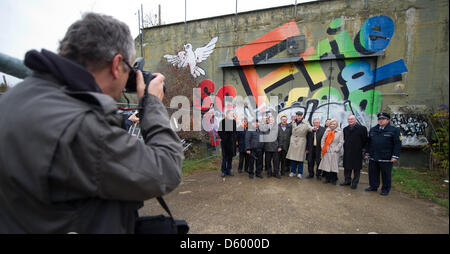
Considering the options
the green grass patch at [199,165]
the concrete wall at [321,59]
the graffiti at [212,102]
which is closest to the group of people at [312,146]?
the green grass patch at [199,165]

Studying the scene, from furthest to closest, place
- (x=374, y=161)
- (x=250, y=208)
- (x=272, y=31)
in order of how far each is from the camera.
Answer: (x=272, y=31) < (x=374, y=161) < (x=250, y=208)

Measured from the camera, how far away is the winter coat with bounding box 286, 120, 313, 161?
615 centimetres

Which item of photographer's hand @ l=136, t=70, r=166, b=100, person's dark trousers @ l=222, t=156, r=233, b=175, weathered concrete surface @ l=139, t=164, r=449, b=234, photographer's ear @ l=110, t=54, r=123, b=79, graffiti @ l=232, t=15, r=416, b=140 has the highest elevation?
graffiti @ l=232, t=15, r=416, b=140

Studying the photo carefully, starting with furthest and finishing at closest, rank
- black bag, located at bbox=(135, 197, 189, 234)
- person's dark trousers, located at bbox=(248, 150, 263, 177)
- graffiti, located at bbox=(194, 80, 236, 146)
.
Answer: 1. graffiti, located at bbox=(194, 80, 236, 146)
2. person's dark trousers, located at bbox=(248, 150, 263, 177)
3. black bag, located at bbox=(135, 197, 189, 234)

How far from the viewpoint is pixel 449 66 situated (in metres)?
0.78

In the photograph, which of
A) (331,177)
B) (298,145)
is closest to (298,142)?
(298,145)

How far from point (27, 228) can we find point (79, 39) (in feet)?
2.59

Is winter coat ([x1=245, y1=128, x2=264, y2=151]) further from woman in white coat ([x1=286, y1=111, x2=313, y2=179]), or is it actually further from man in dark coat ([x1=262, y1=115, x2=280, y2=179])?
woman in white coat ([x1=286, y1=111, x2=313, y2=179])

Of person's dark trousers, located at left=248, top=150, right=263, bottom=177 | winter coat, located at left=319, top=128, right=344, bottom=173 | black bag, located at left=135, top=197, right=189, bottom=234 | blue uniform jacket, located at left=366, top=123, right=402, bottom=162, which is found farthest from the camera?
person's dark trousers, located at left=248, top=150, right=263, bottom=177

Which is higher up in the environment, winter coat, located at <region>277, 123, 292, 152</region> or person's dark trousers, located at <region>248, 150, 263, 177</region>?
winter coat, located at <region>277, 123, 292, 152</region>

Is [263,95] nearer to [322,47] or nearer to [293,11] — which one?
[322,47]

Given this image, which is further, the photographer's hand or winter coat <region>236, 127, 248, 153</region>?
winter coat <region>236, 127, 248, 153</region>

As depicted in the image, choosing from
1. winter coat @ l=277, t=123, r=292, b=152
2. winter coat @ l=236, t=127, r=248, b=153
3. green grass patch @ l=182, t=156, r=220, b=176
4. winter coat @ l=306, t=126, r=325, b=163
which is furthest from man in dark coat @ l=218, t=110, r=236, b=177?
winter coat @ l=306, t=126, r=325, b=163
